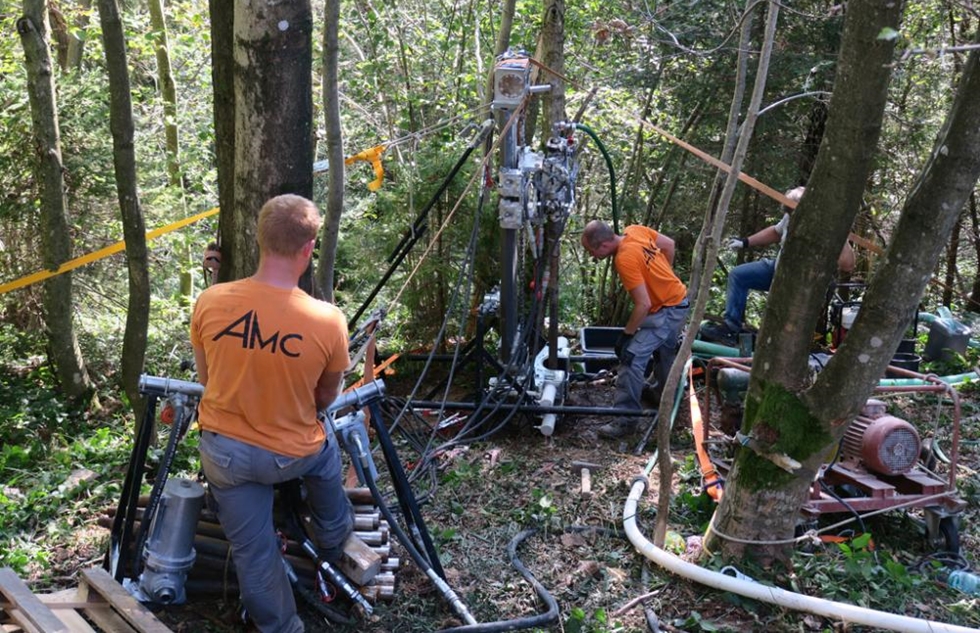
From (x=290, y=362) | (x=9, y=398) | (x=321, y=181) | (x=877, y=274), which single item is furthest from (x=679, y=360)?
(x=321, y=181)

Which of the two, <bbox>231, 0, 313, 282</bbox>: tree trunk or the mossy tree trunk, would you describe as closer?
the mossy tree trunk

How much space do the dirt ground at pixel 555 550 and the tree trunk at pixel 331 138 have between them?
4.92 ft

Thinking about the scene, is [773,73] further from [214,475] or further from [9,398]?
[9,398]

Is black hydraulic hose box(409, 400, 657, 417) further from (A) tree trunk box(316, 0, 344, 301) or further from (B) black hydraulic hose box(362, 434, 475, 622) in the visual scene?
(B) black hydraulic hose box(362, 434, 475, 622)

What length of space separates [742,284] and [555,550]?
360 centimetres

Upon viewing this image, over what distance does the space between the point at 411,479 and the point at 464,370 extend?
7.74ft

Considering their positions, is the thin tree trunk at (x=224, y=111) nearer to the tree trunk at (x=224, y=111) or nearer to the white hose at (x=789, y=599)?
the tree trunk at (x=224, y=111)

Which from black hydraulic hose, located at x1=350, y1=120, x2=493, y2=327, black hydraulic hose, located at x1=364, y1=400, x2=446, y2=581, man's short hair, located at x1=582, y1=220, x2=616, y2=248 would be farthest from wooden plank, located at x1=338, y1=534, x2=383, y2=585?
man's short hair, located at x1=582, y1=220, x2=616, y2=248

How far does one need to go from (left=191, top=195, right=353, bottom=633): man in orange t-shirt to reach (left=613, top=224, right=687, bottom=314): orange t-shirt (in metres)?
3.27

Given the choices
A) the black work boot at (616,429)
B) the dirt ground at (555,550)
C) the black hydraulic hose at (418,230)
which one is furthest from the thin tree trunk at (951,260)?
the black hydraulic hose at (418,230)

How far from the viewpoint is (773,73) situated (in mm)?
8125

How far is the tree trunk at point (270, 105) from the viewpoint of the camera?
3561 mm

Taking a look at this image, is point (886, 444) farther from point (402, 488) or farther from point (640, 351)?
point (402, 488)

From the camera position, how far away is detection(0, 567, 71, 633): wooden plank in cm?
316
